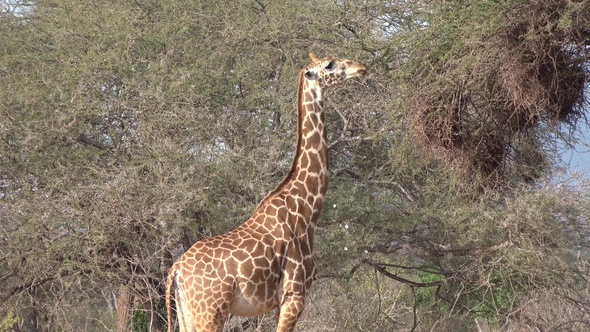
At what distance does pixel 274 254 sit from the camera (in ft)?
24.5

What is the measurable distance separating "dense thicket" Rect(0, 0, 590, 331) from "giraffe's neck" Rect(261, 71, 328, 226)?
3.78 ft

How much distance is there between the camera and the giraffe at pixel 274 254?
717cm

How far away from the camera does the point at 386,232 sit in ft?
39.8

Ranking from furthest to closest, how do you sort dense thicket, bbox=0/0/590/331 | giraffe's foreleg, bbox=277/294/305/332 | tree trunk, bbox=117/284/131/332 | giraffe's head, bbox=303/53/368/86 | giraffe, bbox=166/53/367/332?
tree trunk, bbox=117/284/131/332 < dense thicket, bbox=0/0/590/331 < giraffe's head, bbox=303/53/368/86 < giraffe's foreleg, bbox=277/294/305/332 < giraffe, bbox=166/53/367/332

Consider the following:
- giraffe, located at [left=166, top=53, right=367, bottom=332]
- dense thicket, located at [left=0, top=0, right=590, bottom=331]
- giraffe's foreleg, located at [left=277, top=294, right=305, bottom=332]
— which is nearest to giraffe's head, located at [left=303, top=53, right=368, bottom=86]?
giraffe, located at [left=166, top=53, right=367, bottom=332]

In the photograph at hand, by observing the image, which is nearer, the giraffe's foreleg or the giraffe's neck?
the giraffe's foreleg

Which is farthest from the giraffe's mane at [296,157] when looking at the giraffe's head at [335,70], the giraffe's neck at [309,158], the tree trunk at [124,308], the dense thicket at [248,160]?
the tree trunk at [124,308]

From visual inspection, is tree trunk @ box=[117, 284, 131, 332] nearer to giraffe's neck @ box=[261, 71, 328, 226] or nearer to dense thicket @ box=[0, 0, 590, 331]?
dense thicket @ box=[0, 0, 590, 331]

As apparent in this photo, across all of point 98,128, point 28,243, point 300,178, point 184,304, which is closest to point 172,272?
point 184,304

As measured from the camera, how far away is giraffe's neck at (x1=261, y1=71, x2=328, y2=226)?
7.90 meters

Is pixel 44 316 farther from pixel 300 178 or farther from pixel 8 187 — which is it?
pixel 300 178

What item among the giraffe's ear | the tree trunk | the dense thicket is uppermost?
the giraffe's ear

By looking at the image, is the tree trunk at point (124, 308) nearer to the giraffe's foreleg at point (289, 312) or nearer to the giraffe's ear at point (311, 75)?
the giraffe's foreleg at point (289, 312)

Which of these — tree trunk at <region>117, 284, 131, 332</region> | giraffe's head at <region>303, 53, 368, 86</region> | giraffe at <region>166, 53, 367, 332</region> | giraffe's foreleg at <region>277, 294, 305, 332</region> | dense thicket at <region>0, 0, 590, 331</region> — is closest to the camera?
giraffe at <region>166, 53, 367, 332</region>
